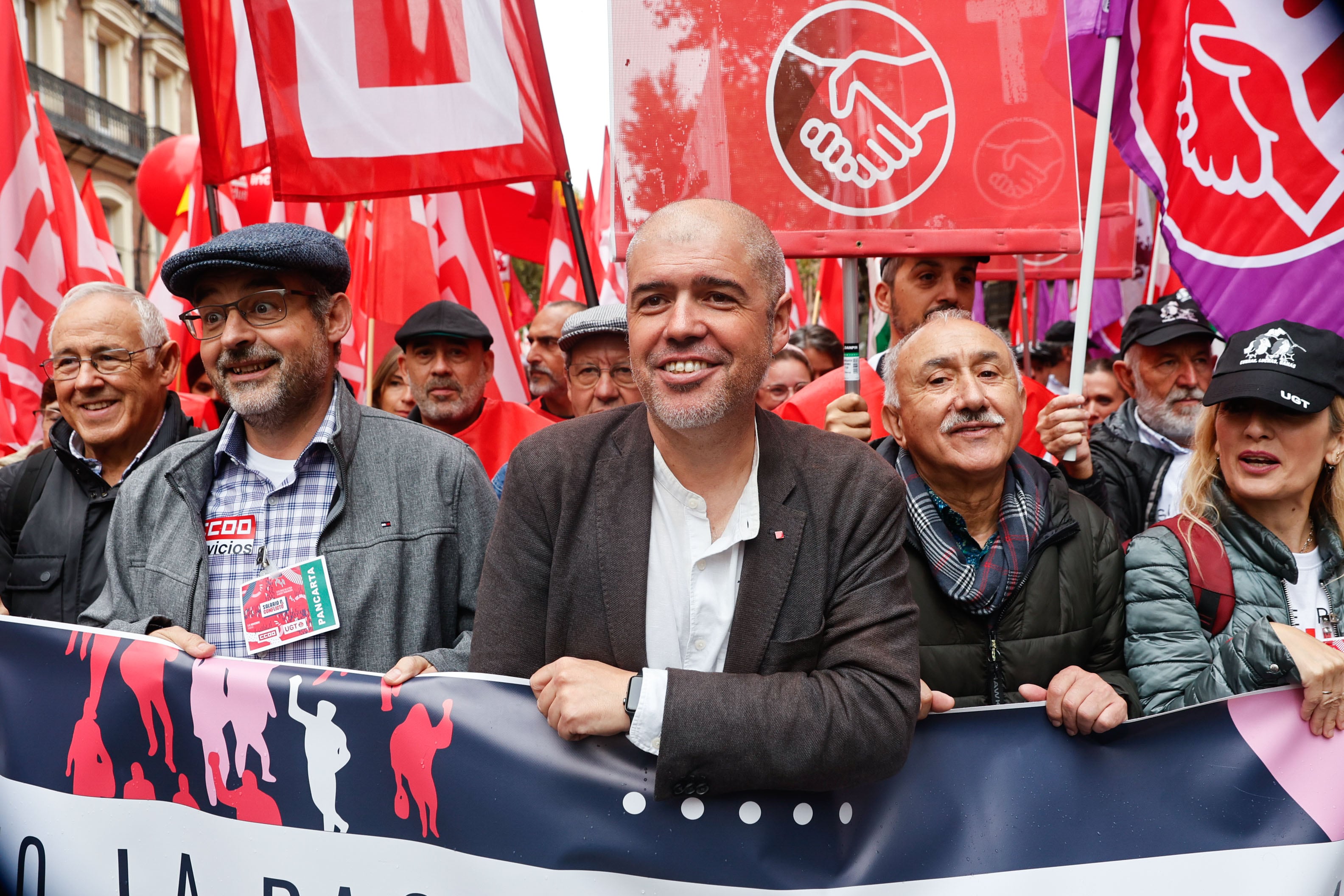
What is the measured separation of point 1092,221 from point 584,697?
2038 mm

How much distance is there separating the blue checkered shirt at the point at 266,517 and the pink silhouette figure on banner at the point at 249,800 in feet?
0.88

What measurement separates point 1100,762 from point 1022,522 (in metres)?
0.54

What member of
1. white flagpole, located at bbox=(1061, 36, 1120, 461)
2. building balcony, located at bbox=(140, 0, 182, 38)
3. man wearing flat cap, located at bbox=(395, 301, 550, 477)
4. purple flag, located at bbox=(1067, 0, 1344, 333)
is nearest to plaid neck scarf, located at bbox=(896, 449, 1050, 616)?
white flagpole, located at bbox=(1061, 36, 1120, 461)

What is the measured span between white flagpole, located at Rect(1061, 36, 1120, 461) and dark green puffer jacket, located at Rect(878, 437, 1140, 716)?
2.07 ft

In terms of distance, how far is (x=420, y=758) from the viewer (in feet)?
7.31

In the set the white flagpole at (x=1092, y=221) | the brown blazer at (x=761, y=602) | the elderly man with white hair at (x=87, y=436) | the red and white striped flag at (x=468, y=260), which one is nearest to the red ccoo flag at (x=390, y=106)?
the elderly man with white hair at (x=87, y=436)

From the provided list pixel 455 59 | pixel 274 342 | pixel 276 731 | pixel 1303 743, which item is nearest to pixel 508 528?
pixel 276 731

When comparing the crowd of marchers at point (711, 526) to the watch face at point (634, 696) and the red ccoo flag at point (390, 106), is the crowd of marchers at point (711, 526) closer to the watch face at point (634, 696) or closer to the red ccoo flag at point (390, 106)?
the watch face at point (634, 696)

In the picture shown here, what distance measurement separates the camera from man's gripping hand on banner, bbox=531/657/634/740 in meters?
1.91

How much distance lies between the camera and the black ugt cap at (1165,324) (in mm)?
4504

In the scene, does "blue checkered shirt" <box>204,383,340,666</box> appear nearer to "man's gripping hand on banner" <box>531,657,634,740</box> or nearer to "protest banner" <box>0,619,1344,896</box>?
"protest banner" <box>0,619,1344,896</box>

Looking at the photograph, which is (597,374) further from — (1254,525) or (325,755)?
(1254,525)

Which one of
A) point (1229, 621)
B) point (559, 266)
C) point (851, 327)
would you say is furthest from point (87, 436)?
point (559, 266)

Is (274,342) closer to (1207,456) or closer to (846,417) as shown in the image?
(846,417)
